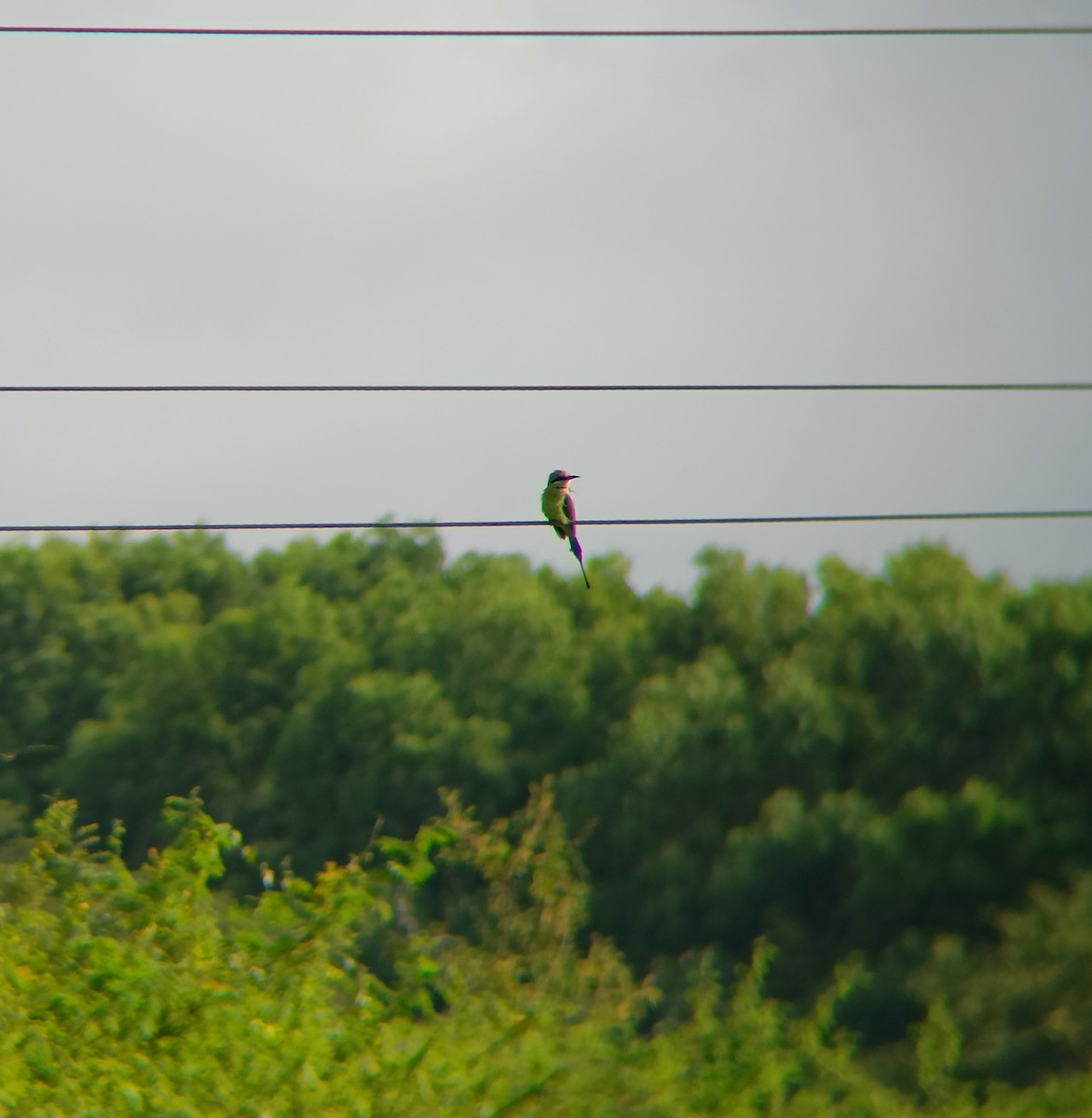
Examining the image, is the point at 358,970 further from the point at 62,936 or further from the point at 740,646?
the point at 740,646

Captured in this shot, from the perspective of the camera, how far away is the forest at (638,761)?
40.7 metres

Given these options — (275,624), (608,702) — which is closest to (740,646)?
(608,702)

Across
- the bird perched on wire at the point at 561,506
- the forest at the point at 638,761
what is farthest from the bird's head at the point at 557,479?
the forest at the point at 638,761

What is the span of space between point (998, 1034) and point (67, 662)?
117 feet

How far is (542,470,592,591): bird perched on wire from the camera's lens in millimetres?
11148

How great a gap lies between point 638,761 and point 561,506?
142 ft

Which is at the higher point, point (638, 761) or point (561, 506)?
point (638, 761)

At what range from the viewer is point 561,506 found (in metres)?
11.4

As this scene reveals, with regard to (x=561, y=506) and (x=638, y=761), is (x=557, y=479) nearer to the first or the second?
(x=561, y=506)

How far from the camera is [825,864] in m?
Result: 51.9

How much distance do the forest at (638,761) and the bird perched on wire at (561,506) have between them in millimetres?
8390

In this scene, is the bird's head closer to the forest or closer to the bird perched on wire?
the bird perched on wire

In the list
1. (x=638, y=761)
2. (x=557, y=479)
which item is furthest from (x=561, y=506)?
(x=638, y=761)

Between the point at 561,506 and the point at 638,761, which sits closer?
the point at 561,506
